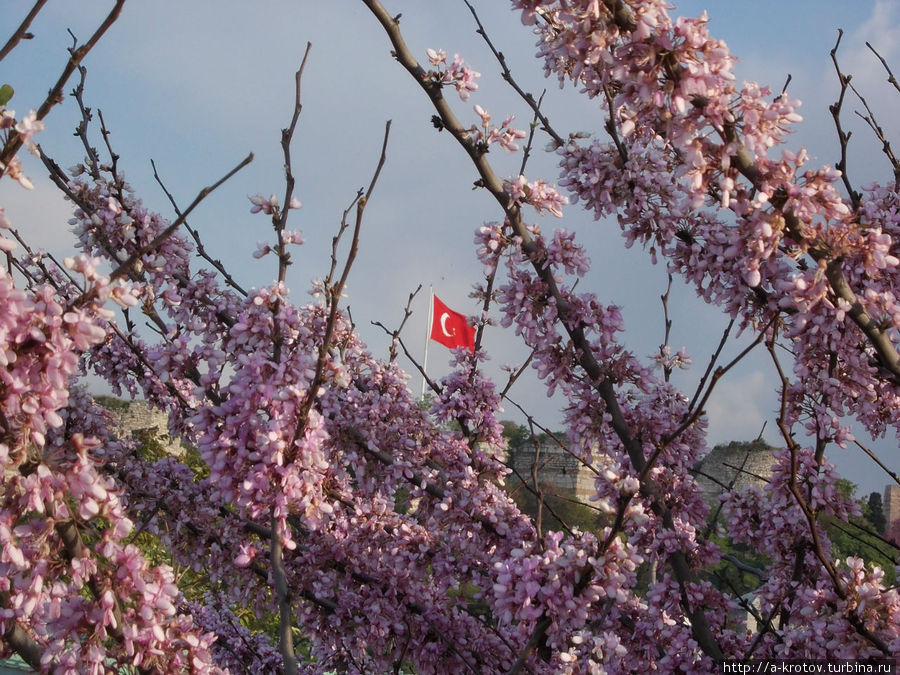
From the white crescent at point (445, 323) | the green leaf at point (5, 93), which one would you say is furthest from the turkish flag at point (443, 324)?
the green leaf at point (5, 93)

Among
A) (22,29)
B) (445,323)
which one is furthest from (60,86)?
(445,323)

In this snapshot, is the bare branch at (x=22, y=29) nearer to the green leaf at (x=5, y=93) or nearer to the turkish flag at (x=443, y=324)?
the green leaf at (x=5, y=93)

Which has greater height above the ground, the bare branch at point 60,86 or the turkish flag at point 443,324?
the turkish flag at point 443,324

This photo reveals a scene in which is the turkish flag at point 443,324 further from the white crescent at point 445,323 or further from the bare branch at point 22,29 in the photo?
the bare branch at point 22,29

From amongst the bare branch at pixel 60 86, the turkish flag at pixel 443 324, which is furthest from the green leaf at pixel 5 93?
the turkish flag at pixel 443 324

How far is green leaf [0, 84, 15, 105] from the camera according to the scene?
5.94ft

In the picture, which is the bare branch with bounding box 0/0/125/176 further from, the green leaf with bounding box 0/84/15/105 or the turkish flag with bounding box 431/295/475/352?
the turkish flag with bounding box 431/295/475/352

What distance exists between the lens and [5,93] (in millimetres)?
1819

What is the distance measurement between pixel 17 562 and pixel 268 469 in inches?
25.0

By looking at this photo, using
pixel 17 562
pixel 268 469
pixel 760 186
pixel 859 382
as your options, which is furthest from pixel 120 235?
pixel 859 382

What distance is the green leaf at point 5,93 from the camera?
1810 mm

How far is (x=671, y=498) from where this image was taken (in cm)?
345

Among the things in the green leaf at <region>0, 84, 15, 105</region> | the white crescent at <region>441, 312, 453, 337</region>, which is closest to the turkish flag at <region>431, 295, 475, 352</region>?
the white crescent at <region>441, 312, 453, 337</region>

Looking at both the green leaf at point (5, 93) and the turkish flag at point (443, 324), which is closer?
the green leaf at point (5, 93)
